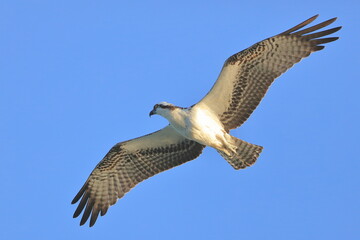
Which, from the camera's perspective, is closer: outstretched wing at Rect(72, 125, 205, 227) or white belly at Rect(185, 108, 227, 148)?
white belly at Rect(185, 108, 227, 148)

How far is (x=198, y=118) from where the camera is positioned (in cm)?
1211

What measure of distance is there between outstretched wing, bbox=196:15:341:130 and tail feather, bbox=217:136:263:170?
1.25 ft

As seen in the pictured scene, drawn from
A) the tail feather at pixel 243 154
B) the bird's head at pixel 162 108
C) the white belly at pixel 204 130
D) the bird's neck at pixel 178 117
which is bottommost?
the tail feather at pixel 243 154

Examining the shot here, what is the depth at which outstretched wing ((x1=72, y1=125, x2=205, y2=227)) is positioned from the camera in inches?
512

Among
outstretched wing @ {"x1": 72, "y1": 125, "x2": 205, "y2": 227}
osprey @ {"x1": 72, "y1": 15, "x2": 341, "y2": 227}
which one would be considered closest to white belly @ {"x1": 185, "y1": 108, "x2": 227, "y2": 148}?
osprey @ {"x1": 72, "y1": 15, "x2": 341, "y2": 227}

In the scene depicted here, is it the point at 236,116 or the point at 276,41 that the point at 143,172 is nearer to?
the point at 236,116

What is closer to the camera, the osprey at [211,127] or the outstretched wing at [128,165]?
the osprey at [211,127]

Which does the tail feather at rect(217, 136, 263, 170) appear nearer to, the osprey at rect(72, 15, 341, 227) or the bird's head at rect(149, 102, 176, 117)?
the osprey at rect(72, 15, 341, 227)

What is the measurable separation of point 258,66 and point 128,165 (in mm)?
3293

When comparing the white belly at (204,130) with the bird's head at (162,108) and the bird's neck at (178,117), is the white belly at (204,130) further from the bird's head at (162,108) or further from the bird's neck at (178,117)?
the bird's head at (162,108)

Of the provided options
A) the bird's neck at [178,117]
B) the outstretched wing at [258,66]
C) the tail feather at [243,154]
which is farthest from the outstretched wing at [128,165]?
the outstretched wing at [258,66]

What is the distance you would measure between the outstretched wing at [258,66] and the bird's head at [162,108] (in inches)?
29.4

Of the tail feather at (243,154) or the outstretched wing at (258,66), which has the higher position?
the outstretched wing at (258,66)

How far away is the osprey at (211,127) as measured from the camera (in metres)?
→ 12.1
